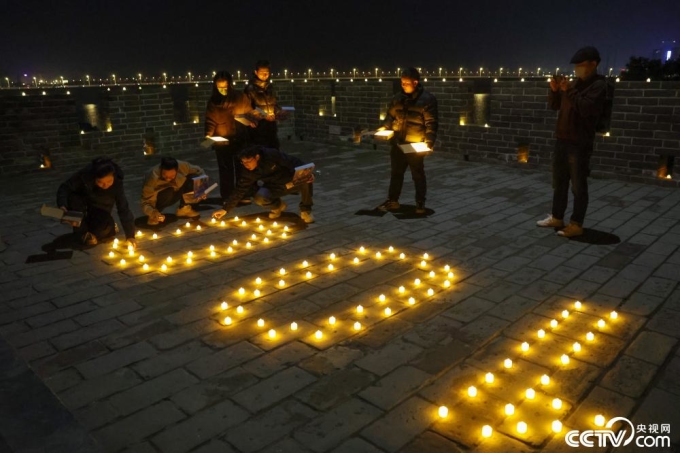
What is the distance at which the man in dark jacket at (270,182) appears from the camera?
6.32 metres

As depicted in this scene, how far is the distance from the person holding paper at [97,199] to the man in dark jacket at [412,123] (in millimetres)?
3618

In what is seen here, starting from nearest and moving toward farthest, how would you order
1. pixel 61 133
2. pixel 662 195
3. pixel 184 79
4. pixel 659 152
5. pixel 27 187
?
pixel 662 195 < pixel 659 152 < pixel 27 187 < pixel 61 133 < pixel 184 79

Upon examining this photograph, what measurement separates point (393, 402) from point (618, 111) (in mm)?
8282

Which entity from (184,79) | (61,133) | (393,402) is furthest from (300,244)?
(184,79)

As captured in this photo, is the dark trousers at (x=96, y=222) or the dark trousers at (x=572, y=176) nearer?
the dark trousers at (x=572, y=176)

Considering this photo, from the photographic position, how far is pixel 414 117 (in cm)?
691

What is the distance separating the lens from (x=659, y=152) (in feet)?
28.8

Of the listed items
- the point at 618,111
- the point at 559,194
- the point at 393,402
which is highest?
the point at 618,111

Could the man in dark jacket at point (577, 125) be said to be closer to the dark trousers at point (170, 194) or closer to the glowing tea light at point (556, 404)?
the glowing tea light at point (556, 404)

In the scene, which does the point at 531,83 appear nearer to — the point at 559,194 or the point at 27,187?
the point at 559,194

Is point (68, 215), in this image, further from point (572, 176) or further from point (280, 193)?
point (572, 176)

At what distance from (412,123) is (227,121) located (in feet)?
9.06
